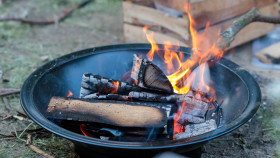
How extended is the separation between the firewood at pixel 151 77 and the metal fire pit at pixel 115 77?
418 millimetres

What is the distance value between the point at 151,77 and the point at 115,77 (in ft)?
1.80

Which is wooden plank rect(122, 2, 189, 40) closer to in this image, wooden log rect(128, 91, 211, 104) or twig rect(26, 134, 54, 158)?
wooden log rect(128, 91, 211, 104)

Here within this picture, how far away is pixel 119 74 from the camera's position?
2.46 m

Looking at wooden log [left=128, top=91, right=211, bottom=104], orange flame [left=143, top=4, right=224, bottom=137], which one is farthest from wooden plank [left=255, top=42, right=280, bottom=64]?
wooden log [left=128, top=91, right=211, bottom=104]

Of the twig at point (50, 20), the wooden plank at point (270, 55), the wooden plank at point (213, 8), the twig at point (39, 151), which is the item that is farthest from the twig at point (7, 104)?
the wooden plank at point (270, 55)

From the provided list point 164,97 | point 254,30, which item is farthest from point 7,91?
point 254,30

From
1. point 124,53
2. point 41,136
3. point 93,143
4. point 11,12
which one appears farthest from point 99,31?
point 93,143

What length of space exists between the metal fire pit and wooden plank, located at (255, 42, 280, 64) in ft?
5.16

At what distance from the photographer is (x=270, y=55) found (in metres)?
3.54

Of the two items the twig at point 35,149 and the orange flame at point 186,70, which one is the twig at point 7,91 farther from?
the orange flame at point 186,70

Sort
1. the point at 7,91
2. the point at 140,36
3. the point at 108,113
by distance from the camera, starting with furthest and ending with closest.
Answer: the point at 140,36 < the point at 7,91 < the point at 108,113

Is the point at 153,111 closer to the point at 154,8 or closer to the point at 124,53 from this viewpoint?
the point at 124,53

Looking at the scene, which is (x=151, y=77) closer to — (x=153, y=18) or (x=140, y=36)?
(x=153, y=18)

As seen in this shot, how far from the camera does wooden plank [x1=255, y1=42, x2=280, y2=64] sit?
3529 millimetres
